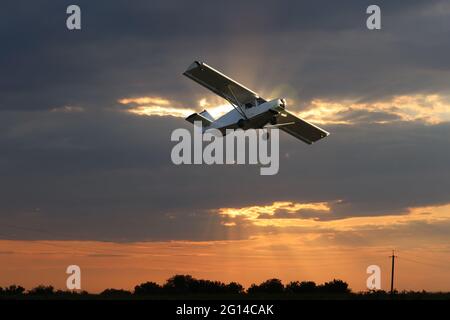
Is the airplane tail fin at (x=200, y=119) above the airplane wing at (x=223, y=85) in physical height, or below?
below

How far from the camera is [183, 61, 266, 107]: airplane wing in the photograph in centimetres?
5756

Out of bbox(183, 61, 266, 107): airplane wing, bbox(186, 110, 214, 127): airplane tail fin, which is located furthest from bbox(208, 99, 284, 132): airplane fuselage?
bbox(186, 110, 214, 127): airplane tail fin

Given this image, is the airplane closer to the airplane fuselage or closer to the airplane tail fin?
the airplane fuselage

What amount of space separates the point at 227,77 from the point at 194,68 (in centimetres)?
274

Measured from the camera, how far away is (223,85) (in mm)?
58781

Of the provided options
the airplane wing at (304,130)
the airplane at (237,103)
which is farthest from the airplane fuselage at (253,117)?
the airplane wing at (304,130)

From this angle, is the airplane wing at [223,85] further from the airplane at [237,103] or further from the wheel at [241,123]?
the wheel at [241,123]

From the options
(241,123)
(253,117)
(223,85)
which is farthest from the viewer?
(223,85)

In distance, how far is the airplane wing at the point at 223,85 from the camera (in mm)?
57562

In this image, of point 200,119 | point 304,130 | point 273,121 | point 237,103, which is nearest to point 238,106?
point 237,103

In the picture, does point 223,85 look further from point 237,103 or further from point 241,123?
point 241,123

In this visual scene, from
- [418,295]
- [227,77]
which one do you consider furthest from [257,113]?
[418,295]

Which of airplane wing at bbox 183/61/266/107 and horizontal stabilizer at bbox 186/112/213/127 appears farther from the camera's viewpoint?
horizontal stabilizer at bbox 186/112/213/127
